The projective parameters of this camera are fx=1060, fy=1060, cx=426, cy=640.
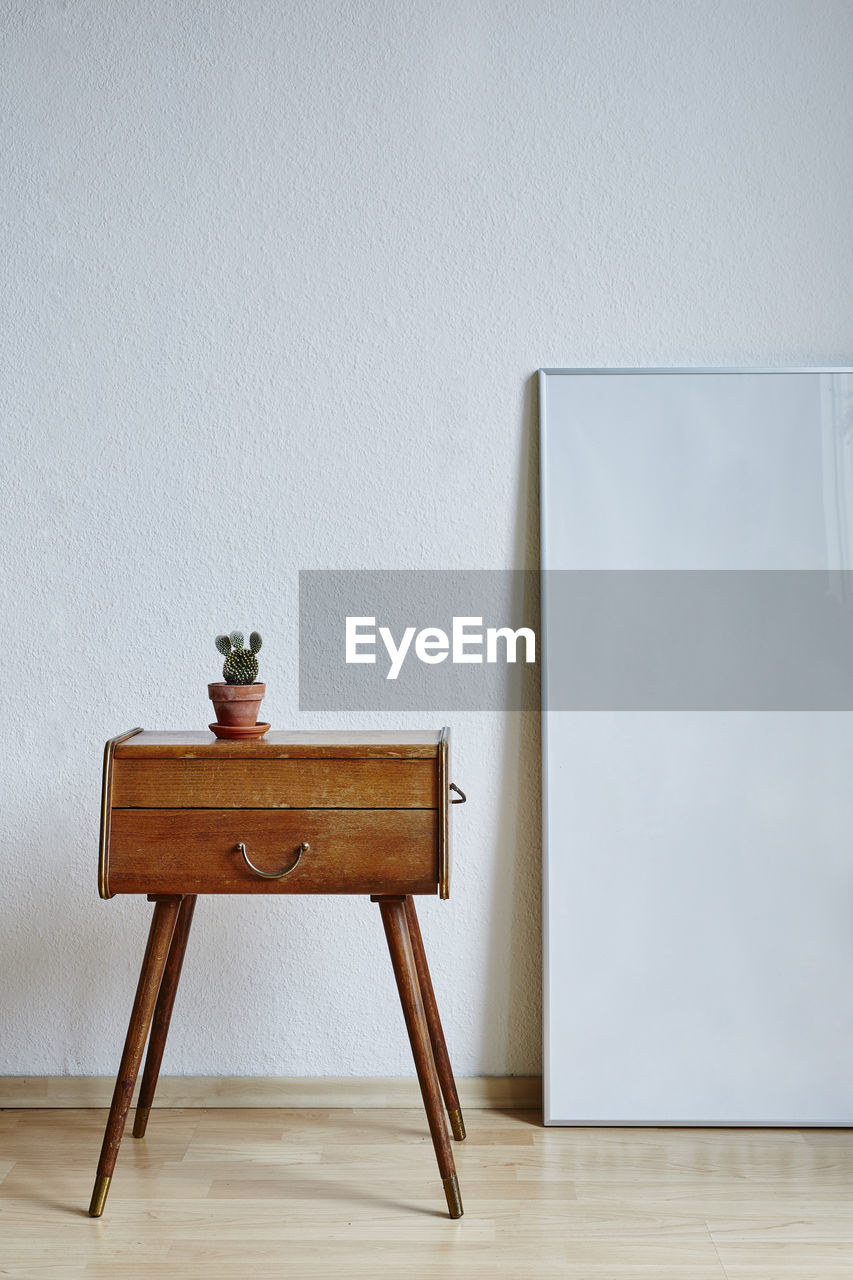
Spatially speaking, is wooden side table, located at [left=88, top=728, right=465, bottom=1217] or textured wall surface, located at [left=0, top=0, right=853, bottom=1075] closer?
wooden side table, located at [left=88, top=728, right=465, bottom=1217]

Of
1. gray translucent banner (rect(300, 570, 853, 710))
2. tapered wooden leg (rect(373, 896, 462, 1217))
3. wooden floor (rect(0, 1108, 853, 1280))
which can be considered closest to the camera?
wooden floor (rect(0, 1108, 853, 1280))

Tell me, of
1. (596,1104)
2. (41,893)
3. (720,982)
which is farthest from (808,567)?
(41,893)

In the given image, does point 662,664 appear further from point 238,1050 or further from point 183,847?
point 238,1050

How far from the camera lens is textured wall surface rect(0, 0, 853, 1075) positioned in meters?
2.07

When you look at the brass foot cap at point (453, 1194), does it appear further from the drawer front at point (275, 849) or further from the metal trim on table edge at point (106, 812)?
the metal trim on table edge at point (106, 812)

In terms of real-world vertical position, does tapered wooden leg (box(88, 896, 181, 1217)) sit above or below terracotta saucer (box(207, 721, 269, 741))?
below

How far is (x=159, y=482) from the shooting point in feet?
6.84

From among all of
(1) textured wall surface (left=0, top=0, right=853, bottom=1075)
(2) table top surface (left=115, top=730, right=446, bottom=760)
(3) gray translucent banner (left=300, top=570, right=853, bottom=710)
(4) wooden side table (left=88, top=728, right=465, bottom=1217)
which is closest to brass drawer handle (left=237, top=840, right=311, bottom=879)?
(4) wooden side table (left=88, top=728, right=465, bottom=1217)

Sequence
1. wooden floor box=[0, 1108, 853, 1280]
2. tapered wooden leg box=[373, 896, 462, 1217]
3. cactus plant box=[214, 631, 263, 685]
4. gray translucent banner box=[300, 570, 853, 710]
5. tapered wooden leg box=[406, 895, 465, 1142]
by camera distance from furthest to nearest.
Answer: gray translucent banner box=[300, 570, 853, 710], tapered wooden leg box=[406, 895, 465, 1142], cactus plant box=[214, 631, 263, 685], tapered wooden leg box=[373, 896, 462, 1217], wooden floor box=[0, 1108, 853, 1280]

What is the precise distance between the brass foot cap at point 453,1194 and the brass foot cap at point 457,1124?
242 mm

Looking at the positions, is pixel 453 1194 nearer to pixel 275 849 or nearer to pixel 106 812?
pixel 275 849

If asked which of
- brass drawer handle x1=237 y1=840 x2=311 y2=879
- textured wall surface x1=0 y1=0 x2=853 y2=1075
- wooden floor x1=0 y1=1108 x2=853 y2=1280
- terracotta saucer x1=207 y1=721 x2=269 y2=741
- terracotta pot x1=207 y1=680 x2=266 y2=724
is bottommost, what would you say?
wooden floor x1=0 y1=1108 x2=853 y2=1280

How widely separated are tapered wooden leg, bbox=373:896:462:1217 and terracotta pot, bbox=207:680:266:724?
0.37 m

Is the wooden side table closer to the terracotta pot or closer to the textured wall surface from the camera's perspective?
the terracotta pot
